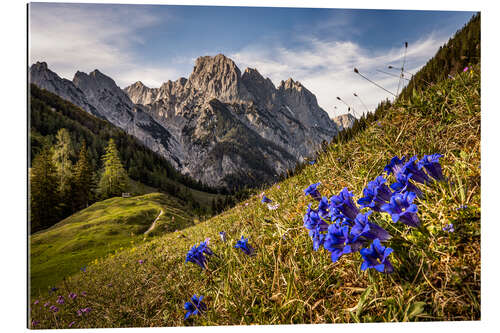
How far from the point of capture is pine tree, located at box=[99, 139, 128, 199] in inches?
245

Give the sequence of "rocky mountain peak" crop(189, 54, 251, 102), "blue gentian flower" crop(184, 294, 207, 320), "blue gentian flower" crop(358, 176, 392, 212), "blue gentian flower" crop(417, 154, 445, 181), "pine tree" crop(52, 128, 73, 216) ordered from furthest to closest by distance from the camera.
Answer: "rocky mountain peak" crop(189, 54, 251, 102)
"pine tree" crop(52, 128, 73, 216)
"blue gentian flower" crop(184, 294, 207, 320)
"blue gentian flower" crop(417, 154, 445, 181)
"blue gentian flower" crop(358, 176, 392, 212)

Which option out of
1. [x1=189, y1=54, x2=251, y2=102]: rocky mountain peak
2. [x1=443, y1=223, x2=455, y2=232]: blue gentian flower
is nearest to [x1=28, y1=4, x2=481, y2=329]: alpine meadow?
[x1=443, y1=223, x2=455, y2=232]: blue gentian flower

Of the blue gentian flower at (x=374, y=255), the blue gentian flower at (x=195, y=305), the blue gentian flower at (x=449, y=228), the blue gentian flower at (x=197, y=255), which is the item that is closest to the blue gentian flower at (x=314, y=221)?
the blue gentian flower at (x=374, y=255)

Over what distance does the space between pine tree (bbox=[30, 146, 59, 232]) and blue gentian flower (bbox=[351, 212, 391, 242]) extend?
14.4 ft

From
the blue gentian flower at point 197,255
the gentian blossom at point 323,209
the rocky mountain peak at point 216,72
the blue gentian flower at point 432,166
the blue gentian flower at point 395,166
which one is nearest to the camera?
the gentian blossom at point 323,209

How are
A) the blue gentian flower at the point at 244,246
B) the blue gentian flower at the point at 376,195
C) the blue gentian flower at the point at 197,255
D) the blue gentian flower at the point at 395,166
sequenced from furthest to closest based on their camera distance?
the blue gentian flower at the point at 197,255, the blue gentian flower at the point at 244,246, the blue gentian flower at the point at 395,166, the blue gentian flower at the point at 376,195

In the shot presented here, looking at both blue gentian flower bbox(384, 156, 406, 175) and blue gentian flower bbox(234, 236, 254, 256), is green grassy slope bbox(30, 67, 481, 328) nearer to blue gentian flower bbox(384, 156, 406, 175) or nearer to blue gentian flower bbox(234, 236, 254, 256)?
blue gentian flower bbox(234, 236, 254, 256)

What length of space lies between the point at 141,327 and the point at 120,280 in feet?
4.98

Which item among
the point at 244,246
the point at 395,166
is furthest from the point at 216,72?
the point at 395,166

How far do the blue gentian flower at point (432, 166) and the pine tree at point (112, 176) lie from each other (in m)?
6.35

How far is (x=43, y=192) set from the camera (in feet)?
15.2

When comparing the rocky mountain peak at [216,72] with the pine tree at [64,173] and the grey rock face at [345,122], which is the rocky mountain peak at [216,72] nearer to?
the grey rock face at [345,122]

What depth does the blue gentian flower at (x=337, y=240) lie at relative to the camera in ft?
4.70
